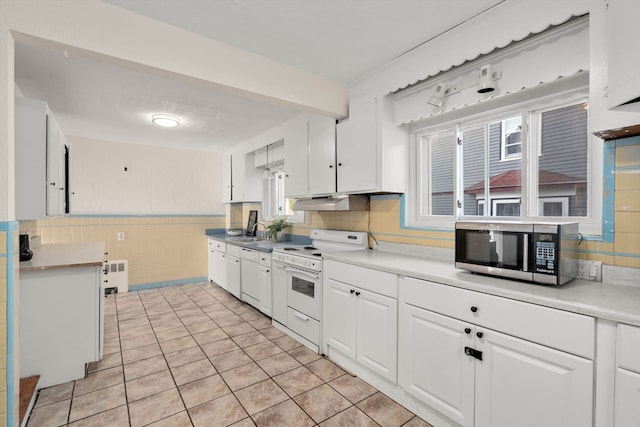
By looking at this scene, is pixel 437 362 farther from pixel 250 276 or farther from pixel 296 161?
pixel 250 276

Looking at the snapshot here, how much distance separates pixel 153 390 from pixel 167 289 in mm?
3059

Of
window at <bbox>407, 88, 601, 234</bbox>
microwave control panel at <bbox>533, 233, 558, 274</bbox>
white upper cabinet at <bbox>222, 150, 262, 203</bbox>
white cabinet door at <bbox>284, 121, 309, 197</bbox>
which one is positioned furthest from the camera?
white upper cabinet at <bbox>222, 150, 262, 203</bbox>

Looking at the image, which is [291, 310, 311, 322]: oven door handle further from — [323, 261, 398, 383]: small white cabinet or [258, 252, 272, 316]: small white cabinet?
[258, 252, 272, 316]: small white cabinet

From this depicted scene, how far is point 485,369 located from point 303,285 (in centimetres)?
172

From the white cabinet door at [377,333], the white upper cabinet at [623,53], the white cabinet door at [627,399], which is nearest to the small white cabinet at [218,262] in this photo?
the white cabinet door at [377,333]

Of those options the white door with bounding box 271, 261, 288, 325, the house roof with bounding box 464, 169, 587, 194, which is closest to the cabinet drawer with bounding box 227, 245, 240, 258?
the white door with bounding box 271, 261, 288, 325

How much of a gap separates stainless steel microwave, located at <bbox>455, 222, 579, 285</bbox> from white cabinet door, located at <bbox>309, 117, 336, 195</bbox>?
1485 mm

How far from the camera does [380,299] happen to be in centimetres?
209

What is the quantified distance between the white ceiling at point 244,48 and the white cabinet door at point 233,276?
193 centimetres

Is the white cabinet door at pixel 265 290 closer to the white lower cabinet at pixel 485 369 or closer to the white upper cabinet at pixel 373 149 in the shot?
the white upper cabinet at pixel 373 149

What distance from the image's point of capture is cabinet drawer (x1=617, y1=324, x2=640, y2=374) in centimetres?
108

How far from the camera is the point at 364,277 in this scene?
2225mm

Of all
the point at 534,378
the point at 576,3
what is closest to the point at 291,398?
the point at 534,378

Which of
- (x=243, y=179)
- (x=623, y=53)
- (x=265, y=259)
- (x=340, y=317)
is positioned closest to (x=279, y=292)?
(x=265, y=259)
